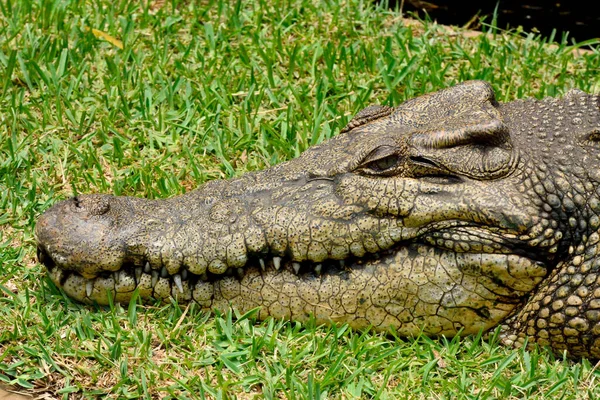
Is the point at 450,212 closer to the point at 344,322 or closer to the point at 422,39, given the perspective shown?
the point at 344,322

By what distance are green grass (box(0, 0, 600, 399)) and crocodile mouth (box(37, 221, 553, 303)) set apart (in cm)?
11

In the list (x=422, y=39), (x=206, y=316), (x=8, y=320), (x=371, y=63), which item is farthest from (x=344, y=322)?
(x=422, y=39)

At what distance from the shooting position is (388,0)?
708cm

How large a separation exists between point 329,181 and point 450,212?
1.74ft

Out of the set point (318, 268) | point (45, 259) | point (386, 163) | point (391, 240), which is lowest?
point (45, 259)

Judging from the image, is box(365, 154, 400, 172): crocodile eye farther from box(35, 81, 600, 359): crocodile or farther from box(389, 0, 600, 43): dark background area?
box(389, 0, 600, 43): dark background area

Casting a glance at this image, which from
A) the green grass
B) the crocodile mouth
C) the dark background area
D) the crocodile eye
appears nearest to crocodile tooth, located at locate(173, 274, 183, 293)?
the crocodile mouth

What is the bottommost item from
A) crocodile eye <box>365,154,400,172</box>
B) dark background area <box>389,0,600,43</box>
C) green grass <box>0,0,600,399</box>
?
green grass <box>0,0,600,399</box>

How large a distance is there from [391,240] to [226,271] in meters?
0.71

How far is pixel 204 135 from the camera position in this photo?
17.6 ft

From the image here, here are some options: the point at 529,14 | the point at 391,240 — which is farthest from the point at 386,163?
the point at 529,14

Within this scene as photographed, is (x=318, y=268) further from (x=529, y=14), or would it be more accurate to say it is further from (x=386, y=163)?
(x=529, y=14)

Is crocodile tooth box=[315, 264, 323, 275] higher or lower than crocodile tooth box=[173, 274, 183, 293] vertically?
higher

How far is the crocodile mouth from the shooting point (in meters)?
3.83
